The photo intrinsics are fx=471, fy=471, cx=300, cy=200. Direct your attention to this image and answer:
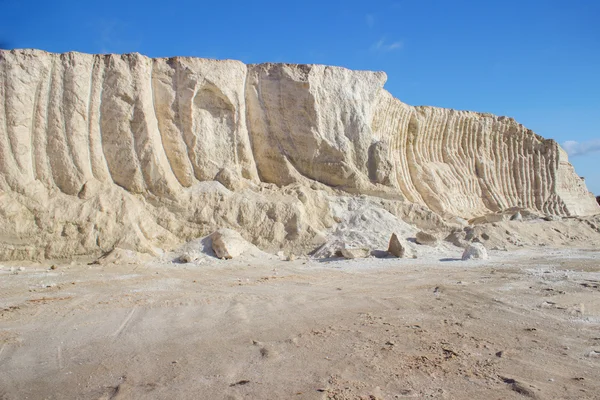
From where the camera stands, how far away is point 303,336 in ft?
13.1

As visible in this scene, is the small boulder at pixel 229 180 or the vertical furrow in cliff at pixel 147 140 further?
the small boulder at pixel 229 180

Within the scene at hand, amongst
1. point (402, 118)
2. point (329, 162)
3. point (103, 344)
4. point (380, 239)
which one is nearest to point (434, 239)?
point (380, 239)

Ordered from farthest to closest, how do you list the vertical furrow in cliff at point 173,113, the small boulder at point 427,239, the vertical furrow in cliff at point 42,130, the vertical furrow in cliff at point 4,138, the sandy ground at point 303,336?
the vertical furrow in cliff at point 173,113, the small boulder at point 427,239, the vertical furrow in cliff at point 42,130, the vertical furrow in cliff at point 4,138, the sandy ground at point 303,336

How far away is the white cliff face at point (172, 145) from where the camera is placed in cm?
914

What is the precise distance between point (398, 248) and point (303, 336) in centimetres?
548

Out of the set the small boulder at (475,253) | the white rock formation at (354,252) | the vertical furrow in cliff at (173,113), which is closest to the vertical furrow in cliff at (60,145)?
the vertical furrow in cliff at (173,113)

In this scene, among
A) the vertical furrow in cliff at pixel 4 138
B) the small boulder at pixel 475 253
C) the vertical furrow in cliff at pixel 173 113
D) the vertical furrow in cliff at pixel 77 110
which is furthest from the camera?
the vertical furrow in cliff at pixel 173 113

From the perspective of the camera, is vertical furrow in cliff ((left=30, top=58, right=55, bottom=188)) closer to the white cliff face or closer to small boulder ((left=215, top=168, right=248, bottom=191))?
the white cliff face

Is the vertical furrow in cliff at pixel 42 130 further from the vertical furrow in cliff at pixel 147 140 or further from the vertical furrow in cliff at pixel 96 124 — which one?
the vertical furrow in cliff at pixel 147 140

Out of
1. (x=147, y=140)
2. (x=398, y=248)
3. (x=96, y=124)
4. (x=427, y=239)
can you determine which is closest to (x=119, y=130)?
(x=96, y=124)

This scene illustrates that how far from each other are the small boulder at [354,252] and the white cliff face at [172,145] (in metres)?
1.11

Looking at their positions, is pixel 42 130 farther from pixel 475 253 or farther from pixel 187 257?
pixel 475 253

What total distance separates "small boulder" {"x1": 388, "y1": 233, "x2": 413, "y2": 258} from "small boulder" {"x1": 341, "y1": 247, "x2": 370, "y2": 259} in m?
0.49

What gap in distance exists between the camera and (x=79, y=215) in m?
8.99
